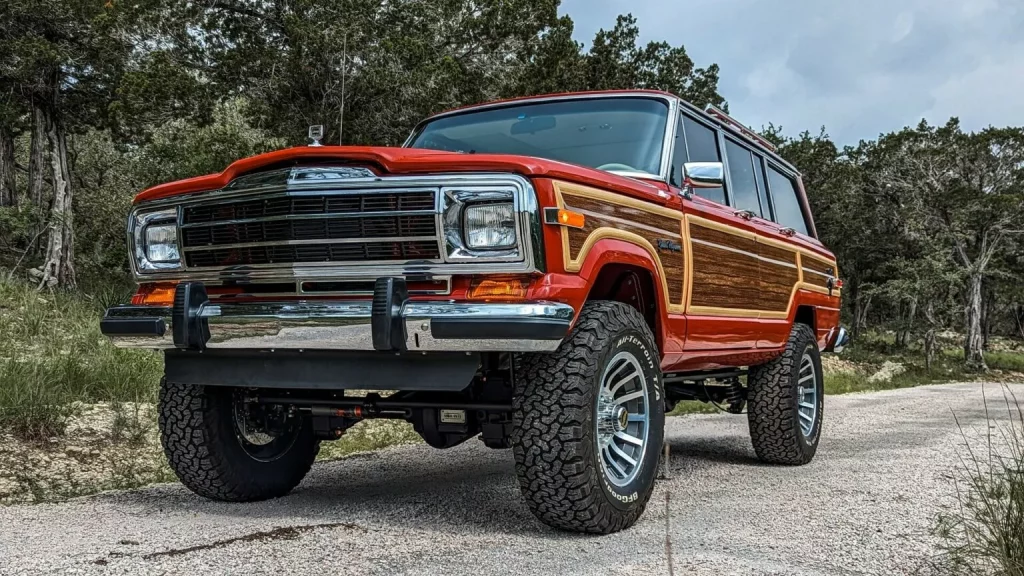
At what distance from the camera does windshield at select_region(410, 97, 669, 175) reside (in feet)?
15.4

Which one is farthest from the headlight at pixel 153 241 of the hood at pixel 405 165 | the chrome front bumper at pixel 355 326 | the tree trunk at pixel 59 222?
the tree trunk at pixel 59 222

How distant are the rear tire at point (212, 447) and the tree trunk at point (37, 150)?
57.7 feet

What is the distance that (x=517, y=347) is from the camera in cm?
313

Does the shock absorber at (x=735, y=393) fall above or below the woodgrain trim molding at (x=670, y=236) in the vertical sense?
below

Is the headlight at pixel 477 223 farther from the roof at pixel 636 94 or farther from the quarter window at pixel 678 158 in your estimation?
the roof at pixel 636 94

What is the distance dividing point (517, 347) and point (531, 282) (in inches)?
11.5

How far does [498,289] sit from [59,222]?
16661mm

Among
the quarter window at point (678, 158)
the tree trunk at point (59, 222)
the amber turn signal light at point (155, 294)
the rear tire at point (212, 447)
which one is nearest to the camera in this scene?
the amber turn signal light at point (155, 294)

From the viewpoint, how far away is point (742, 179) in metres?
5.98

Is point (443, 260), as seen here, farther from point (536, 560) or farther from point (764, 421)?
point (764, 421)

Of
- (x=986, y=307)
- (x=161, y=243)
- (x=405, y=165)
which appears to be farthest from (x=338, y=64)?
(x=986, y=307)

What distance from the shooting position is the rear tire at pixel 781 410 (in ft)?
19.4

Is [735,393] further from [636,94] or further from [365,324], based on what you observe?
[365,324]

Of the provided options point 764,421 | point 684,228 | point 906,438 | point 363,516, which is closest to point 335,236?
point 363,516
